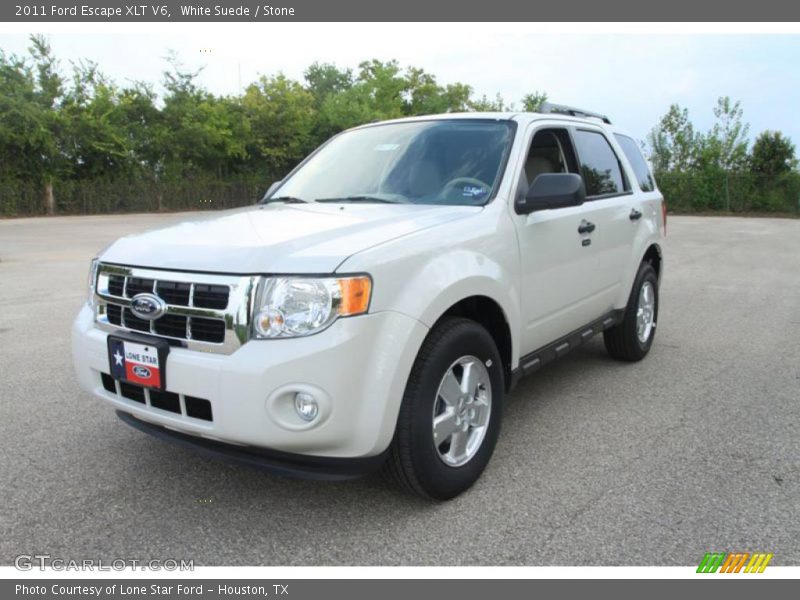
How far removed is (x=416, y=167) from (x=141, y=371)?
1883mm

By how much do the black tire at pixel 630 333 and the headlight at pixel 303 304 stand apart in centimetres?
315

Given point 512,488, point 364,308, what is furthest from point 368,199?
point 512,488

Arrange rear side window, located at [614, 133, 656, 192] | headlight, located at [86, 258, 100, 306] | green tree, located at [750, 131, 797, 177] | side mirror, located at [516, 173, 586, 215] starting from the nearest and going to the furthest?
headlight, located at [86, 258, 100, 306] → side mirror, located at [516, 173, 586, 215] → rear side window, located at [614, 133, 656, 192] → green tree, located at [750, 131, 797, 177]

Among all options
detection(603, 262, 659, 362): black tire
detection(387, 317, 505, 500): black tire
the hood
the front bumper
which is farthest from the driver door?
the front bumper

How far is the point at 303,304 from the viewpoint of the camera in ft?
8.07

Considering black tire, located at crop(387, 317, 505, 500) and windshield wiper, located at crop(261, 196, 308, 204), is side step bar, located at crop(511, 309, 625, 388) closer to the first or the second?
black tire, located at crop(387, 317, 505, 500)

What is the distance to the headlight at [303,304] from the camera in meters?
2.45

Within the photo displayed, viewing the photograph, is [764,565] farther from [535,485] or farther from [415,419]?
[415,419]

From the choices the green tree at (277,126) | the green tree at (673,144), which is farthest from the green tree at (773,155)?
the green tree at (277,126)

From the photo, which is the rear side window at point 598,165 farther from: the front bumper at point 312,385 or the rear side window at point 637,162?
the front bumper at point 312,385

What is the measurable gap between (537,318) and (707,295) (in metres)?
5.90

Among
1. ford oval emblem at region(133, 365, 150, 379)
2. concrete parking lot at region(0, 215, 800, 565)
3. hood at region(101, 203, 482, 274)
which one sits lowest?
concrete parking lot at region(0, 215, 800, 565)

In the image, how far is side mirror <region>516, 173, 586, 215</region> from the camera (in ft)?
10.9

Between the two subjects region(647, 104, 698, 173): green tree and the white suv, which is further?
region(647, 104, 698, 173): green tree
